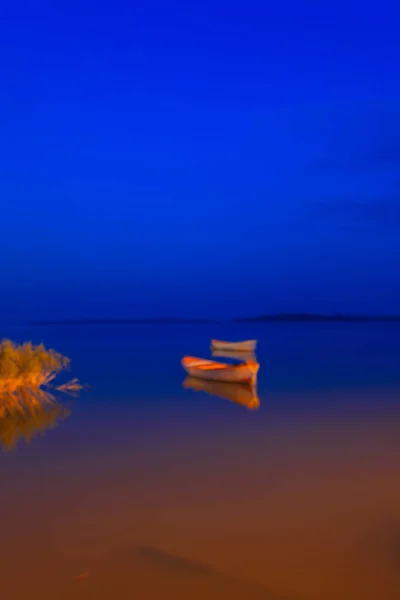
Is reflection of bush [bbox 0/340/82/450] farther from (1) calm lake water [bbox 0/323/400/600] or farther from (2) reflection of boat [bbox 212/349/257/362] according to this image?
(2) reflection of boat [bbox 212/349/257/362]

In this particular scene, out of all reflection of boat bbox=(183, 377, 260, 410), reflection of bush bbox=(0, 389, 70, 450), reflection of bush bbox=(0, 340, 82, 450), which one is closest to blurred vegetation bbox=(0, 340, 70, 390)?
reflection of bush bbox=(0, 340, 82, 450)

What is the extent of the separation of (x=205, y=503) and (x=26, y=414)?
758 cm

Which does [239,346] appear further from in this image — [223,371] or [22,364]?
[22,364]

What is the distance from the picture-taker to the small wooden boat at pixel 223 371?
68.0ft

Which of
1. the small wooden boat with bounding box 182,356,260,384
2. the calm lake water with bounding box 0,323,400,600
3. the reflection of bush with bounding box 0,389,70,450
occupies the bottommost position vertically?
the calm lake water with bounding box 0,323,400,600

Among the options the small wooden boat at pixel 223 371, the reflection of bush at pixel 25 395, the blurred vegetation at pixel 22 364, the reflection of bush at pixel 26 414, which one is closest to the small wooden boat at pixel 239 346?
the small wooden boat at pixel 223 371

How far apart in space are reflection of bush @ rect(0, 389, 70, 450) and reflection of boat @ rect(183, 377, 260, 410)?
4.95m

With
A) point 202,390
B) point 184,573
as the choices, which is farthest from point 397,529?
point 202,390

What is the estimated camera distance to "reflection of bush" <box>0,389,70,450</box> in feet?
41.4

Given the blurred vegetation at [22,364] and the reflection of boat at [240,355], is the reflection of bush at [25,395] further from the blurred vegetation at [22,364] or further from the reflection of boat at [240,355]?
the reflection of boat at [240,355]

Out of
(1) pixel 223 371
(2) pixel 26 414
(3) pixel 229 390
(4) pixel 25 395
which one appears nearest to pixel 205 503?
(2) pixel 26 414

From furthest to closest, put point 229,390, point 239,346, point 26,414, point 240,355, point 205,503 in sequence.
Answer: point 239,346, point 240,355, point 229,390, point 26,414, point 205,503

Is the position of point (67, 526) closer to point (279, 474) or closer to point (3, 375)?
point (279, 474)

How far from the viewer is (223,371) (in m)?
22.2
